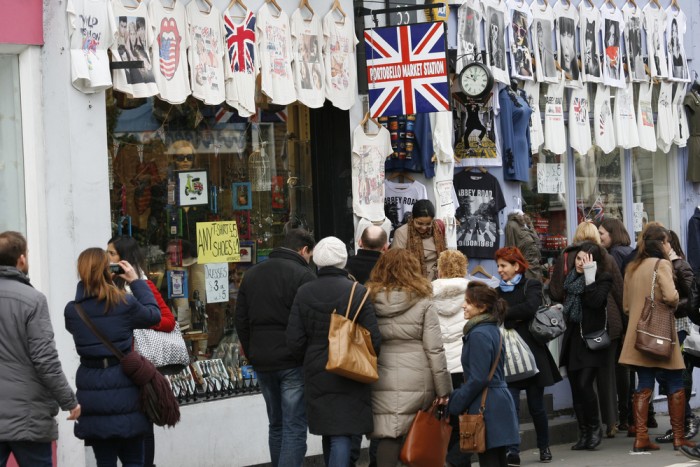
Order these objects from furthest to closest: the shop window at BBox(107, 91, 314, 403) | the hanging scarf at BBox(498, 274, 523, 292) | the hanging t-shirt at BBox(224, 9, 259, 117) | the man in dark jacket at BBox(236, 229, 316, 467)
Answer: the hanging scarf at BBox(498, 274, 523, 292), the hanging t-shirt at BBox(224, 9, 259, 117), the shop window at BBox(107, 91, 314, 403), the man in dark jacket at BBox(236, 229, 316, 467)

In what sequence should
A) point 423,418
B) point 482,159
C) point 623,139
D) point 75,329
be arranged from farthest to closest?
point 623,139, point 482,159, point 423,418, point 75,329

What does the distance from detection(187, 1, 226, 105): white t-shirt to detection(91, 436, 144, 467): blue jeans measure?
3420 millimetres

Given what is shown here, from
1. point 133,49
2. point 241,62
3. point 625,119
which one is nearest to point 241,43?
point 241,62

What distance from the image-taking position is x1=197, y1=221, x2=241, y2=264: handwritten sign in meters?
11.4

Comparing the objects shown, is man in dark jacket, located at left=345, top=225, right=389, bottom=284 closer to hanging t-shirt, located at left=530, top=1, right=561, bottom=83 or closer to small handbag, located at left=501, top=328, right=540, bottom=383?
small handbag, located at left=501, top=328, right=540, bottom=383

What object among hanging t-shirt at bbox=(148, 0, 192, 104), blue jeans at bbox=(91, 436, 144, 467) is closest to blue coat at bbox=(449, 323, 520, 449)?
blue jeans at bbox=(91, 436, 144, 467)

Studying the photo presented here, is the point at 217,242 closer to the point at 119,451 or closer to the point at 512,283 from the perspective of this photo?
the point at 512,283

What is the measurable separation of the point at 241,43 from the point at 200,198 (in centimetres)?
137

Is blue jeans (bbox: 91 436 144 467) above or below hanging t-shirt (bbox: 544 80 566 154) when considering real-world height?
below

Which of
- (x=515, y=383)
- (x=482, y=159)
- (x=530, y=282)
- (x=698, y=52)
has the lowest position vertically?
(x=515, y=383)

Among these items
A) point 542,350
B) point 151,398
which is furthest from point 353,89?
point 151,398

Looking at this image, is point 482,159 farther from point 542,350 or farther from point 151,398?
point 151,398

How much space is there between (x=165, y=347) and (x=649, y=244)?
4.86 m

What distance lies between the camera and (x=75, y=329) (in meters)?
8.16
